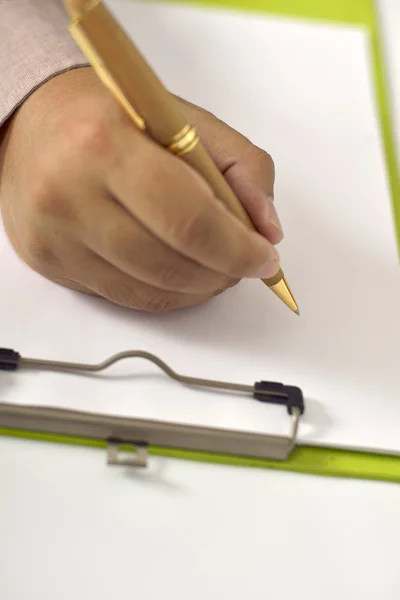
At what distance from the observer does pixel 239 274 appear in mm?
360

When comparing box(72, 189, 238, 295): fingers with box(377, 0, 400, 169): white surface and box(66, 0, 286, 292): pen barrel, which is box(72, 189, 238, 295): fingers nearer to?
box(66, 0, 286, 292): pen barrel

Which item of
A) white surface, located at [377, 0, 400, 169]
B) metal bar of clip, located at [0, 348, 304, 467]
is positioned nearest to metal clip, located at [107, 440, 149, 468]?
metal bar of clip, located at [0, 348, 304, 467]

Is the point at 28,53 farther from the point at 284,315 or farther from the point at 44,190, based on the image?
the point at 284,315

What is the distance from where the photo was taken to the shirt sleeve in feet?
1.36

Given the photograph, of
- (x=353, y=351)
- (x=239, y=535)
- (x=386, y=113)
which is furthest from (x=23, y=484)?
(x=386, y=113)

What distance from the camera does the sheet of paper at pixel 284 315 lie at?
0.39 meters

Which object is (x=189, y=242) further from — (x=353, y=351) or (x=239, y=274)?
(x=353, y=351)

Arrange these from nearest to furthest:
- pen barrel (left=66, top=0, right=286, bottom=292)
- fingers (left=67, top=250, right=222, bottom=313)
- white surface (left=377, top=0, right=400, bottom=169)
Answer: pen barrel (left=66, top=0, right=286, bottom=292), fingers (left=67, top=250, right=222, bottom=313), white surface (left=377, top=0, right=400, bottom=169)

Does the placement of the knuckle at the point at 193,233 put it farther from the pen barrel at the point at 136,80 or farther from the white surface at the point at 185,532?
the white surface at the point at 185,532

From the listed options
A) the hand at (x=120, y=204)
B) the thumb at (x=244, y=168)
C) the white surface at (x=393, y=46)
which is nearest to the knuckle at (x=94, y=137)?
the hand at (x=120, y=204)

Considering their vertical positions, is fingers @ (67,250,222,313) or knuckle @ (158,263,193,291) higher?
knuckle @ (158,263,193,291)

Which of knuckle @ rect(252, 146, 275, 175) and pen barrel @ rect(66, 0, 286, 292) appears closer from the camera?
pen barrel @ rect(66, 0, 286, 292)

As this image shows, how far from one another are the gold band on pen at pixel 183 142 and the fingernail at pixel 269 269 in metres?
0.08

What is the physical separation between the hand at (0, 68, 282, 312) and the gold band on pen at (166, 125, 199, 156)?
0.01 meters
